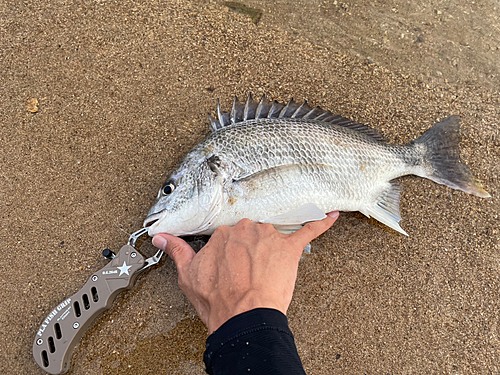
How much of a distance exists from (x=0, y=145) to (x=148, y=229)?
1.59 m

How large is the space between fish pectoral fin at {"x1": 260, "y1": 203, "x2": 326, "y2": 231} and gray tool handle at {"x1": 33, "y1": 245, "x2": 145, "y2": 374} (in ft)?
Result: 3.36

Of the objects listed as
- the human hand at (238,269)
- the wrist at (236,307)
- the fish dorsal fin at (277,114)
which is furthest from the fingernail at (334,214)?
the wrist at (236,307)

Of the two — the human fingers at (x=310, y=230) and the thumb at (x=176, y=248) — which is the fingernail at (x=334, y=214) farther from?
the thumb at (x=176, y=248)

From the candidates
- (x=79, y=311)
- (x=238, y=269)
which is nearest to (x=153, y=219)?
(x=238, y=269)

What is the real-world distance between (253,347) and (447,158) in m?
2.22

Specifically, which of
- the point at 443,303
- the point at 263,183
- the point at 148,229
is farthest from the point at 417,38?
the point at 148,229

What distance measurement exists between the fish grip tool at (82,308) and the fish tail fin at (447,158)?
2.36 metres

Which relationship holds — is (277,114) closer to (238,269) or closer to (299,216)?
(299,216)

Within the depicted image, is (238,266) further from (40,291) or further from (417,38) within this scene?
(417,38)

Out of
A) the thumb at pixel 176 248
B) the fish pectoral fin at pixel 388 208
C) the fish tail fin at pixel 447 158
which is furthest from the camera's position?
the fish tail fin at pixel 447 158

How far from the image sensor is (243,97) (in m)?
2.76

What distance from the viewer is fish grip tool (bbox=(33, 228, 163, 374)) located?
6.88 feet

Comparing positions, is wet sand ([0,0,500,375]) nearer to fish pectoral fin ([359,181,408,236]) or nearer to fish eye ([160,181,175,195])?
fish pectoral fin ([359,181,408,236])

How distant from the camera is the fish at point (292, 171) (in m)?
2.14
